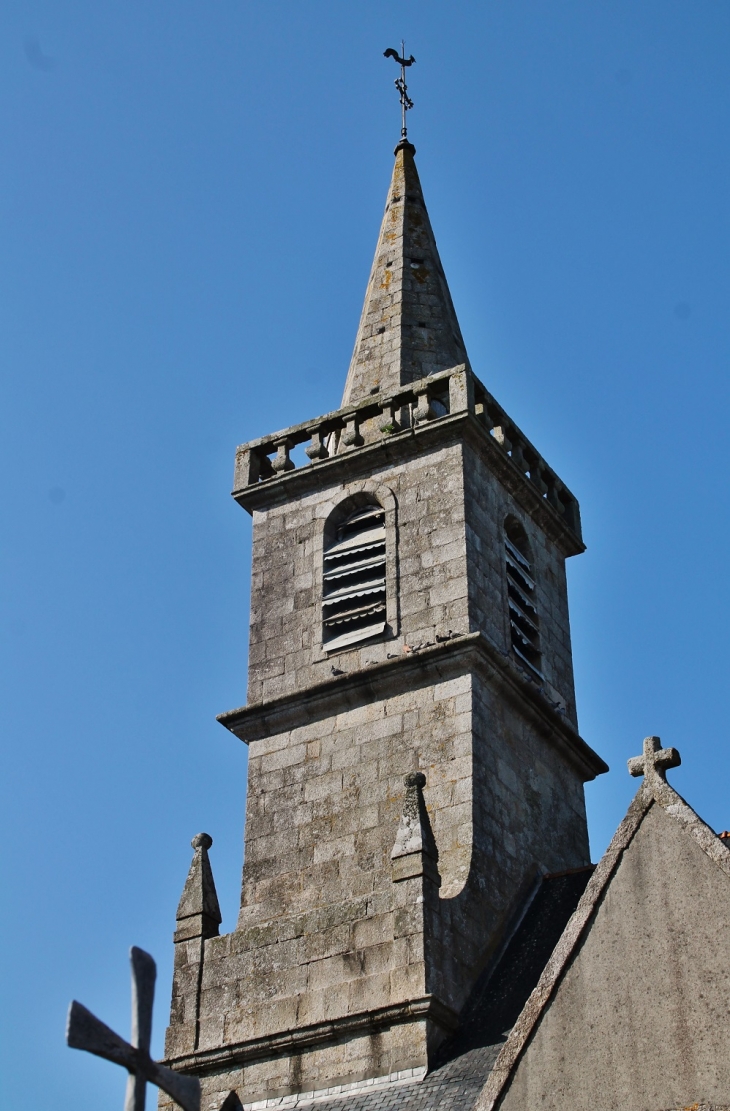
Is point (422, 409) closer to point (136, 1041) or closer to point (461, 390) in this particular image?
point (461, 390)

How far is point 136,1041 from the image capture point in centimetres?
904

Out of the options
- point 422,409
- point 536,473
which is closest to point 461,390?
point 422,409

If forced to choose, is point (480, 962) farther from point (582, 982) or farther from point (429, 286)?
point (429, 286)

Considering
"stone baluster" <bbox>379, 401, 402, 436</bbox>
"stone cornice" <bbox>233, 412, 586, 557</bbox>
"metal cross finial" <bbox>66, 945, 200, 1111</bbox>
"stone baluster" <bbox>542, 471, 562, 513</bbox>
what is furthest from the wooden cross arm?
"stone baluster" <bbox>542, 471, 562, 513</bbox>

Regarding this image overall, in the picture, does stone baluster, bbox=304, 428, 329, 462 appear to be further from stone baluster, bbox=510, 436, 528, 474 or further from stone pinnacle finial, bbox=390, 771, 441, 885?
stone pinnacle finial, bbox=390, 771, 441, 885

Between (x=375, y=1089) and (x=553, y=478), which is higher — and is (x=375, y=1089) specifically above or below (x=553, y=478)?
below

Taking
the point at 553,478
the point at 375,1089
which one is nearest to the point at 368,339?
the point at 553,478

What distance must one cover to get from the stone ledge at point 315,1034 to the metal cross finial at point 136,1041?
529cm

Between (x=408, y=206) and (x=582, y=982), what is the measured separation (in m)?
12.4

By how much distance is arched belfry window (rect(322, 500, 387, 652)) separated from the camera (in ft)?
57.7

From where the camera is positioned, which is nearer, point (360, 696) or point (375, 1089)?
point (375, 1089)

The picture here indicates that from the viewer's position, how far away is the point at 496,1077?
36.7ft

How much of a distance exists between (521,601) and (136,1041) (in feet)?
32.8

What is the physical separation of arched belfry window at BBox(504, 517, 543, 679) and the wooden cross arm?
9.20 m
